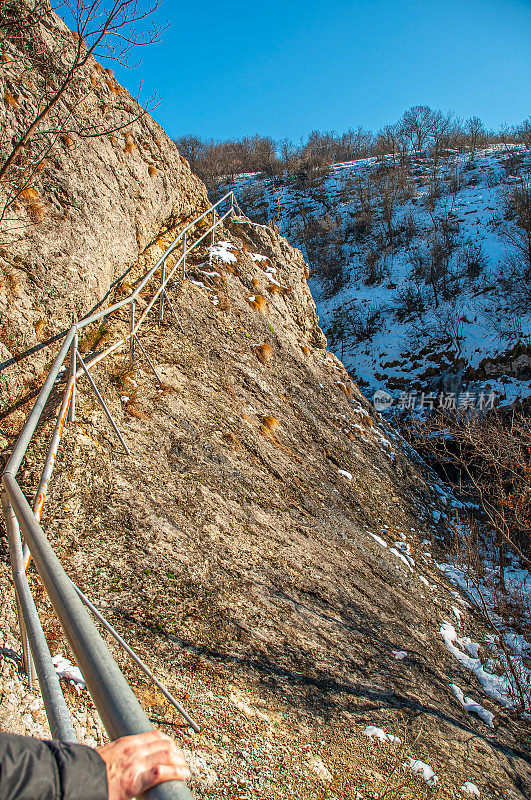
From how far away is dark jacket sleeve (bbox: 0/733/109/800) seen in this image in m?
0.85

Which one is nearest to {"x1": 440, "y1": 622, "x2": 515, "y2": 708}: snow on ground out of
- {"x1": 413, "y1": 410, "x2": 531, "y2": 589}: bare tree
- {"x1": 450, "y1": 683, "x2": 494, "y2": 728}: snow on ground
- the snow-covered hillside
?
{"x1": 450, "y1": 683, "x2": 494, "y2": 728}: snow on ground

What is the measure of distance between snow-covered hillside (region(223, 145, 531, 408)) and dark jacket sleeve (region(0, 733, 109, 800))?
56.7ft

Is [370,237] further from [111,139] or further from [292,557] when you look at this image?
[292,557]

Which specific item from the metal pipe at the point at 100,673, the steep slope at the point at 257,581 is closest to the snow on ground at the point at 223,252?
the steep slope at the point at 257,581

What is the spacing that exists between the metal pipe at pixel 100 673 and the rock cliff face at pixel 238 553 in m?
1.11

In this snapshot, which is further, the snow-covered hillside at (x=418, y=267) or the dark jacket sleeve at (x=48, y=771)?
the snow-covered hillside at (x=418, y=267)

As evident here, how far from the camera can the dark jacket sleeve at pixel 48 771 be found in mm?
851

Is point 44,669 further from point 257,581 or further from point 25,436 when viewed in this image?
point 257,581

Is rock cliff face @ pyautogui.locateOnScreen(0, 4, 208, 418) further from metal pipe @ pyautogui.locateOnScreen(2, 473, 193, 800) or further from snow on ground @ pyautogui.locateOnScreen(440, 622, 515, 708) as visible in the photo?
snow on ground @ pyautogui.locateOnScreen(440, 622, 515, 708)

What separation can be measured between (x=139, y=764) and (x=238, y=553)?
2957 mm

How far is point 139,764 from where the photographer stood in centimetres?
83

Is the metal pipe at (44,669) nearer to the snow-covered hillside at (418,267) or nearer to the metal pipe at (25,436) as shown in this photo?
the metal pipe at (25,436)

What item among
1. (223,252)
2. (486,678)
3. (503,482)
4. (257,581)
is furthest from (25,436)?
(503,482)

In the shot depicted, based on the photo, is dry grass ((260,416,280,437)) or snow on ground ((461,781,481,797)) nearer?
snow on ground ((461,781,481,797))
